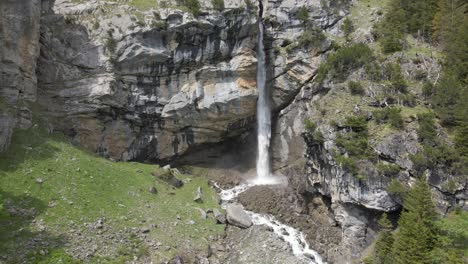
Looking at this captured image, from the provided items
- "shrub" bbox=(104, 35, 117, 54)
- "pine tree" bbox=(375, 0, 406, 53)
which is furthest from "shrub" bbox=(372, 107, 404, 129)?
"shrub" bbox=(104, 35, 117, 54)

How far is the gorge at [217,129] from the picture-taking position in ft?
93.5

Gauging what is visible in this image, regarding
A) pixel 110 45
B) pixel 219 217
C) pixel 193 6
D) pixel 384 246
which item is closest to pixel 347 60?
pixel 193 6

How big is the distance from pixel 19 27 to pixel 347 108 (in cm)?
3474

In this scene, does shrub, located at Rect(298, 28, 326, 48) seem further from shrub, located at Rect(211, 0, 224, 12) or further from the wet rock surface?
the wet rock surface

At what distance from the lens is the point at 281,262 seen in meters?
27.2

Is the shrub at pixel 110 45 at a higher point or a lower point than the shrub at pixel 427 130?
higher

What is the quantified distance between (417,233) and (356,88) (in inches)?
713

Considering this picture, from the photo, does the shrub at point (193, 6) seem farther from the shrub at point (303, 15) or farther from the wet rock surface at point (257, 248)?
the wet rock surface at point (257, 248)

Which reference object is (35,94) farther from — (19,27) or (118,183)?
(118,183)

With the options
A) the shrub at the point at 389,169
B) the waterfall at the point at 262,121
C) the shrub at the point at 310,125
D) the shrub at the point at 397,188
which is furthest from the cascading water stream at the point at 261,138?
the shrub at the point at 397,188

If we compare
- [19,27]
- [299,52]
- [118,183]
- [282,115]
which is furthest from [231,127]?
[19,27]

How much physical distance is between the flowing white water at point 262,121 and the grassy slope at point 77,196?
36.6 ft

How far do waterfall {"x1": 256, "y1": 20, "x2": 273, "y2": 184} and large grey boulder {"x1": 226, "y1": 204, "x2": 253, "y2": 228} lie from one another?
11.9m

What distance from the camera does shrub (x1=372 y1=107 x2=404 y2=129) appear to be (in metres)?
32.8
